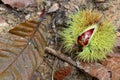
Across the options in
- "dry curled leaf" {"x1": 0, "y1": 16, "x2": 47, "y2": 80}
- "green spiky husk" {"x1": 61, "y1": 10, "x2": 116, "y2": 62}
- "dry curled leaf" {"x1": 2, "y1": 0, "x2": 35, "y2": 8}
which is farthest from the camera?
"dry curled leaf" {"x1": 2, "y1": 0, "x2": 35, "y2": 8}

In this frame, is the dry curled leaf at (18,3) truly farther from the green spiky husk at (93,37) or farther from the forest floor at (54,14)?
the green spiky husk at (93,37)

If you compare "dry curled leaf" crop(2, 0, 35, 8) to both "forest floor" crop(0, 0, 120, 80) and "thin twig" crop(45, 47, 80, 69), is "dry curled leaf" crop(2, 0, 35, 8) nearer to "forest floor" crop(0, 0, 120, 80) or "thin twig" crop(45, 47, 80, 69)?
"forest floor" crop(0, 0, 120, 80)

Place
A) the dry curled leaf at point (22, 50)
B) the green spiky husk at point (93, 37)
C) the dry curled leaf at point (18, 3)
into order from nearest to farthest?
1. the dry curled leaf at point (22, 50)
2. the green spiky husk at point (93, 37)
3. the dry curled leaf at point (18, 3)

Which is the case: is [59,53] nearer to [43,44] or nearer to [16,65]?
[43,44]

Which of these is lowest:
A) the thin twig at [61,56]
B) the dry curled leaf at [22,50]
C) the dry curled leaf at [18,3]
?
the thin twig at [61,56]

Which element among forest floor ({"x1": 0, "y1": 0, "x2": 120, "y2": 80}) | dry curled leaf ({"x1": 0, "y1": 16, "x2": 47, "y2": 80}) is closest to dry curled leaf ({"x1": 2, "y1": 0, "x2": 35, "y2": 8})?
forest floor ({"x1": 0, "y1": 0, "x2": 120, "y2": 80})

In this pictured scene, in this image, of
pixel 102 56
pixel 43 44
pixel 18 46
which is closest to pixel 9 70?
pixel 18 46

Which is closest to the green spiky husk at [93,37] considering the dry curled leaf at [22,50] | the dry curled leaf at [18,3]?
the dry curled leaf at [22,50]
